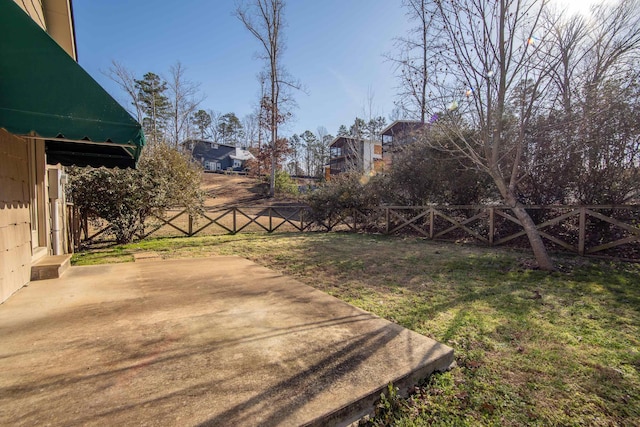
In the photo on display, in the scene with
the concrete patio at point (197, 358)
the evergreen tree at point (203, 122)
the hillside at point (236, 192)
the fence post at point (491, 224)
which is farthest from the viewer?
the evergreen tree at point (203, 122)

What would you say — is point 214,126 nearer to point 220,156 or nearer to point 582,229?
point 220,156

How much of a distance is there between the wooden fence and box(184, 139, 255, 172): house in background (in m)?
32.0

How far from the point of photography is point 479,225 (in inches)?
352

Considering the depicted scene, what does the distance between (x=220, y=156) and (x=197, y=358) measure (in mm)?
44894

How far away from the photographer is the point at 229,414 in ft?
5.09

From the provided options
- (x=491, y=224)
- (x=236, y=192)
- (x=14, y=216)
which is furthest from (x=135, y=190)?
(x=236, y=192)

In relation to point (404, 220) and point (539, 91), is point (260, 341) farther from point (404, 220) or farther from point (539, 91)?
point (404, 220)

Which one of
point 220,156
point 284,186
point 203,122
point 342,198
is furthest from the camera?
point 203,122

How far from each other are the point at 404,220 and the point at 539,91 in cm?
571

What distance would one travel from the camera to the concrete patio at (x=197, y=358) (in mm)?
1602

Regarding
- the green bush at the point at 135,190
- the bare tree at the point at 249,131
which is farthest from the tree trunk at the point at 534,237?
the bare tree at the point at 249,131

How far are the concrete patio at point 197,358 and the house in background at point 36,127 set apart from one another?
702 millimetres

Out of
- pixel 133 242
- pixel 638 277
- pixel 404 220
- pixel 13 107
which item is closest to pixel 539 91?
pixel 638 277

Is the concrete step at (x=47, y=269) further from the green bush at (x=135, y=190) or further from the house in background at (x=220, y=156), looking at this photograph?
the house in background at (x=220, y=156)
